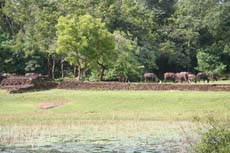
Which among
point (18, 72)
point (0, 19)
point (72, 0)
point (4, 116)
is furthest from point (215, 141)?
point (0, 19)

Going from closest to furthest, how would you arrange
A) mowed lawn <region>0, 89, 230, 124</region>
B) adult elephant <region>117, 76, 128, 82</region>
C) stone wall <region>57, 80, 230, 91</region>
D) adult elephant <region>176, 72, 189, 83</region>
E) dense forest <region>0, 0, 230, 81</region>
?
1. mowed lawn <region>0, 89, 230, 124</region>
2. stone wall <region>57, 80, 230, 91</region>
3. dense forest <region>0, 0, 230, 81</region>
4. adult elephant <region>176, 72, 189, 83</region>
5. adult elephant <region>117, 76, 128, 82</region>

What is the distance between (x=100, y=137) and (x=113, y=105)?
526 inches

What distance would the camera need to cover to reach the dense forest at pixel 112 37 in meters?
50.8

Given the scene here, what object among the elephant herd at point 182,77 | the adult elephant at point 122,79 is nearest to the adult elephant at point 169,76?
the elephant herd at point 182,77

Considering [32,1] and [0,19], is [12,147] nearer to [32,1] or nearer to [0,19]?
[32,1]

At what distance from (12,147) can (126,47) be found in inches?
1499

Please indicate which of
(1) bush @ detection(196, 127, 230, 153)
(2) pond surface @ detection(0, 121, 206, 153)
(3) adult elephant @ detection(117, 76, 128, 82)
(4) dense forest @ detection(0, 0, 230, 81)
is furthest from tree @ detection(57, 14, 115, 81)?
(1) bush @ detection(196, 127, 230, 153)

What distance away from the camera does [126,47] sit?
188ft

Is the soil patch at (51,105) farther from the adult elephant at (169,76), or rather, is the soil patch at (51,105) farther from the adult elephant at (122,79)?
the adult elephant at (169,76)

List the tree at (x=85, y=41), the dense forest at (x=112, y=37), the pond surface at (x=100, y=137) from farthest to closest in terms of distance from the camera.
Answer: the dense forest at (x=112, y=37) → the tree at (x=85, y=41) → the pond surface at (x=100, y=137)

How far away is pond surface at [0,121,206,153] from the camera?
19.7m

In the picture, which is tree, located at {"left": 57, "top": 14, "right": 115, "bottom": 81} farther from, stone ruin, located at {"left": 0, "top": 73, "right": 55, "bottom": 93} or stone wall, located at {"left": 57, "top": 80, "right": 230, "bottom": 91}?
stone wall, located at {"left": 57, "top": 80, "right": 230, "bottom": 91}

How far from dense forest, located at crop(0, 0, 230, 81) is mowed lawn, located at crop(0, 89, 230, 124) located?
966 cm

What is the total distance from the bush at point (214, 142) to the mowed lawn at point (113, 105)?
1572 centimetres
